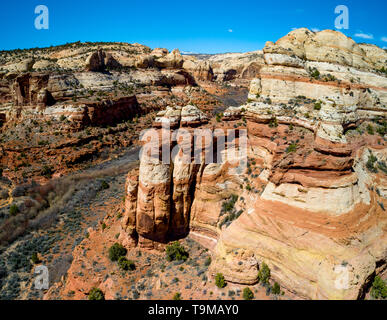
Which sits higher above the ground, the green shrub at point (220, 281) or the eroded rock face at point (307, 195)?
the eroded rock face at point (307, 195)

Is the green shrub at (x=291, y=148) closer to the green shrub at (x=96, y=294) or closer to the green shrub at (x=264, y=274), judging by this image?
the green shrub at (x=264, y=274)

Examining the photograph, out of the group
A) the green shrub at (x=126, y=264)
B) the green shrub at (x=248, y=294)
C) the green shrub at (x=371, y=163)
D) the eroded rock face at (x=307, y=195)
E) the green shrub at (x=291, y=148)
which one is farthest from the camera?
the green shrub at (x=371, y=163)

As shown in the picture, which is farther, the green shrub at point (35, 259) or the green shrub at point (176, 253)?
the green shrub at point (35, 259)

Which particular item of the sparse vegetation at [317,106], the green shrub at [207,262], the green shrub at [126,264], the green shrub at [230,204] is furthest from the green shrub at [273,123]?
the green shrub at [126,264]

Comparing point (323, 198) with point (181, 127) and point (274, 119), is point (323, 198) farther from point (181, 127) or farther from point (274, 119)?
point (181, 127)

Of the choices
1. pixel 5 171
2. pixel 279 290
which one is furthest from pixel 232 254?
pixel 5 171
